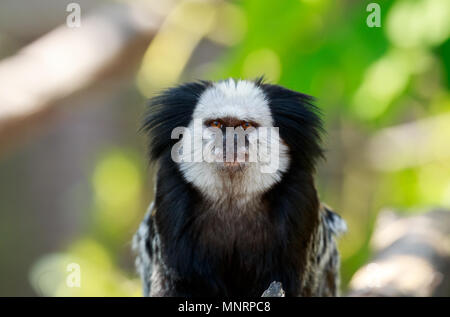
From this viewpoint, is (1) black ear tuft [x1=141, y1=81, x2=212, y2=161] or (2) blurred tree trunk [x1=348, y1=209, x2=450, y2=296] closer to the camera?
(1) black ear tuft [x1=141, y1=81, x2=212, y2=161]

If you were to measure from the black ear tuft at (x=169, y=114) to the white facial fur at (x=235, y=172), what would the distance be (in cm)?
4

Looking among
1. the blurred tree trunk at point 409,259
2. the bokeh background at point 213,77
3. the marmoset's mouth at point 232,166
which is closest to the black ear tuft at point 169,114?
the marmoset's mouth at point 232,166

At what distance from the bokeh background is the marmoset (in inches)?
22.7

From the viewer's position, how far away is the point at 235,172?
256cm

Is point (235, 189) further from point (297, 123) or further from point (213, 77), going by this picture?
point (213, 77)

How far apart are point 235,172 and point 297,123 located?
1.09ft

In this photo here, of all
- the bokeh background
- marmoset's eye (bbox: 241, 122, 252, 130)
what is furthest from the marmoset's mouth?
the bokeh background

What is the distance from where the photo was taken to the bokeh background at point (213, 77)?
346 cm

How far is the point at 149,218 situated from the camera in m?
3.07

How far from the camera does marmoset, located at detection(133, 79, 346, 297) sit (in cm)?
258

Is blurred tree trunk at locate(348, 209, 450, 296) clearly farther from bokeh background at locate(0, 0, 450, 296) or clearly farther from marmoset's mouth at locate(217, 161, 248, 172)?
marmoset's mouth at locate(217, 161, 248, 172)

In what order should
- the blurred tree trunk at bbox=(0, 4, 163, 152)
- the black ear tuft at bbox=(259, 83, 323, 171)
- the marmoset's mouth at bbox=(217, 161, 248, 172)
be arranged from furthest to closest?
the blurred tree trunk at bbox=(0, 4, 163, 152) → the black ear tuft at bbox=(259, 83, 323, 171) → the marmoset's mouth at bbox=(217, 161, 248, 172)

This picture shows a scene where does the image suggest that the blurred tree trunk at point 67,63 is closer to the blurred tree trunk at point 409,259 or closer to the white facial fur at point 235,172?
the white facial fur at point 235,172
